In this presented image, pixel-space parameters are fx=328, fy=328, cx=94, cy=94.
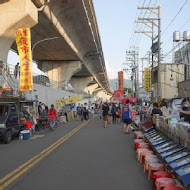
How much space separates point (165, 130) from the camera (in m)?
9.20

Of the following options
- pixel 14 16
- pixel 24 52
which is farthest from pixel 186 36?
pixel 14 16

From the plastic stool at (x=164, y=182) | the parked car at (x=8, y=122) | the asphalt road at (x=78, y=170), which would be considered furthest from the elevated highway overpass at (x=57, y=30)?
the plastic stool at (x=164, y=182)

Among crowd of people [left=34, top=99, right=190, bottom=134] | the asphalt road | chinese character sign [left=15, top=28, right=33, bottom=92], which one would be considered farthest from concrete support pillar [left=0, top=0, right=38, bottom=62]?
the asphalt road

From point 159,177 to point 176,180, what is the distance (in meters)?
0.39

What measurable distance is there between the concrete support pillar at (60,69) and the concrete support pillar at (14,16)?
25.9 meters

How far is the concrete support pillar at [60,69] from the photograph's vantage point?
46.9m

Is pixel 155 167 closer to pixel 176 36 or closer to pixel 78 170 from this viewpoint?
pixel 78 170

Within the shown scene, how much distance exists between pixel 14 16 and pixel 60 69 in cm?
2852

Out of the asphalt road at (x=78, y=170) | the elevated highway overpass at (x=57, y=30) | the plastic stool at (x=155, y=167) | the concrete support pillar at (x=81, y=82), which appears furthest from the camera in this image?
the concrete support pillar at (x=81, y=82)

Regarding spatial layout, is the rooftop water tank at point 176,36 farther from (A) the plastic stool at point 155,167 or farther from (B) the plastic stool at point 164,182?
(B) the plastic stool at point 164,182

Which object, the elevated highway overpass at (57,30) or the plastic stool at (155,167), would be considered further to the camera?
the elevated highway overpass at (57,30)

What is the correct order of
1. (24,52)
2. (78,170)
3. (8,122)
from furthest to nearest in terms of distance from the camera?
(24,52) → (8,122) → (78,170)

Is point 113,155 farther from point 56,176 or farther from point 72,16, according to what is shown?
point 72,16

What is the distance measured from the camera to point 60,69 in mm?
48562
